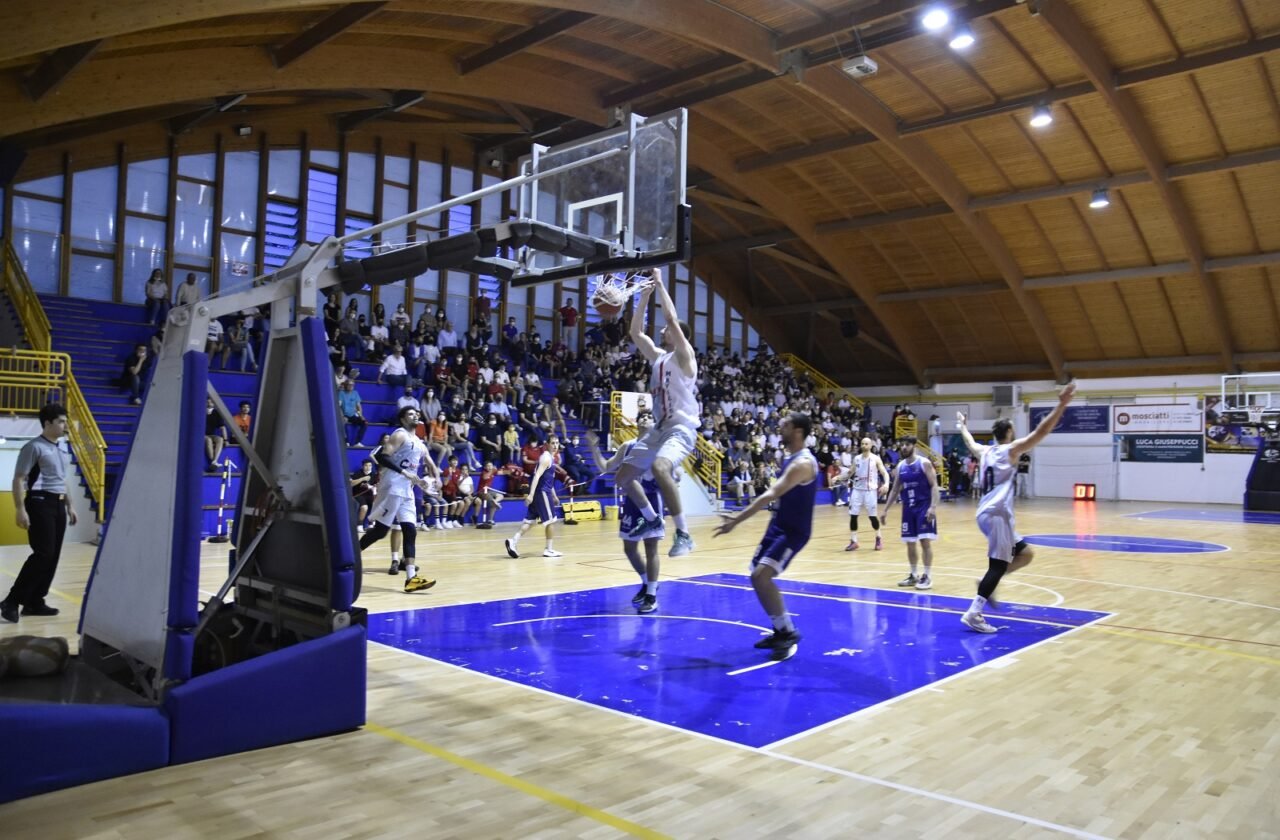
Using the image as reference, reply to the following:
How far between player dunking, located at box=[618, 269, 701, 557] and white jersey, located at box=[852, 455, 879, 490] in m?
7.91

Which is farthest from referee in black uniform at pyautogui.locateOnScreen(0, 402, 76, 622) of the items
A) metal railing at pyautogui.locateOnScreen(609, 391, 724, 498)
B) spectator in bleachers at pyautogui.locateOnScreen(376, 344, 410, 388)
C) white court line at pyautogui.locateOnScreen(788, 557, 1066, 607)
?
metal railing at pyautogui.locateOnScreen(609, 391, 724, 498)

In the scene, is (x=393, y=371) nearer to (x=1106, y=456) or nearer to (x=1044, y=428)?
(x=1044, y=428)

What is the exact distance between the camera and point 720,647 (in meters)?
7.19

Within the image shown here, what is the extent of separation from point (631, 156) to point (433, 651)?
4628 millimetres

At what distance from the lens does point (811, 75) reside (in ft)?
65.5

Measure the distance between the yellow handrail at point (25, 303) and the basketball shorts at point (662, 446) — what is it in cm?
1284

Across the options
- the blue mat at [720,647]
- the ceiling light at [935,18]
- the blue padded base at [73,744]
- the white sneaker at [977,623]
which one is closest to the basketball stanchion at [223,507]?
the blue mat at [720,647]

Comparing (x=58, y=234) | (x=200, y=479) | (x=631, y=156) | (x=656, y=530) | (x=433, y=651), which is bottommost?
(x=433, y=651)

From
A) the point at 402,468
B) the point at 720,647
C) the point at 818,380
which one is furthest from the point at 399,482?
the point at 818,380

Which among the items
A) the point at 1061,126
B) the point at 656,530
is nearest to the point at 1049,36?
the point at 1061,126

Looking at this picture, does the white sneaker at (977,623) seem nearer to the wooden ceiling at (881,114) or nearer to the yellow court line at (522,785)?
the yellow court line at (522,785)

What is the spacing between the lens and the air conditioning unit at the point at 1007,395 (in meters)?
34.3

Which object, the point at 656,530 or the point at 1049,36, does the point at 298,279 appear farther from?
the point at 1049,36

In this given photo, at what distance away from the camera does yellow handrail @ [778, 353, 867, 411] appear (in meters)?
37.8
